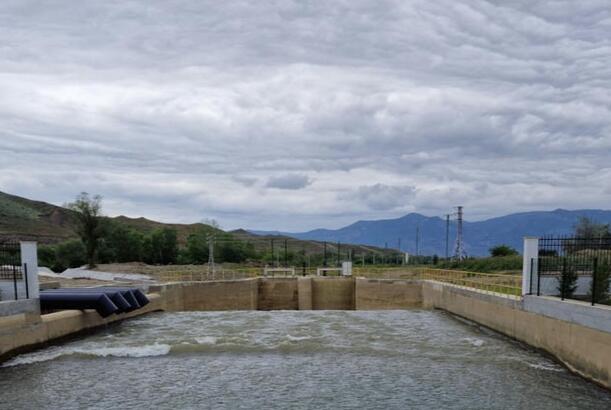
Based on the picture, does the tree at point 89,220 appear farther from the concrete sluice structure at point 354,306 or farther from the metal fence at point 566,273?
the metal fence at point 566,273

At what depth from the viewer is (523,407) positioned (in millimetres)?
12203

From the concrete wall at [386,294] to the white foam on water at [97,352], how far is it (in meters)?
19.2

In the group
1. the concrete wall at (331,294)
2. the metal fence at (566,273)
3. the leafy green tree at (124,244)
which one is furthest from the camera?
the leafy green tree at (124,244)

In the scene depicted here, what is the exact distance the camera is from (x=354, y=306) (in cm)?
3788

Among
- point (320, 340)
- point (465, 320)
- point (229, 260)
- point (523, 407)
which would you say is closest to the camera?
point (523, 407)

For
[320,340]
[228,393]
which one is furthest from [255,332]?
[228,393]

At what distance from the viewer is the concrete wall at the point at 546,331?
43.3ft

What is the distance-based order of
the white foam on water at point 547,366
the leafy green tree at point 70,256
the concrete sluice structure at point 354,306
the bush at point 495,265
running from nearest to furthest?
the concrete sluice structure at point 354,306, the white foam on water at point 547,366, the bush at point 495,265, the leafy green tree at point 70,256

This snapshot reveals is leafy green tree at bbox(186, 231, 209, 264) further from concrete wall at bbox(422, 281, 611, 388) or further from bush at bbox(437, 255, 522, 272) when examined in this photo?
concrete wall at bbox(422, 281, 611, 388)

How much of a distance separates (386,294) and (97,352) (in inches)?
836

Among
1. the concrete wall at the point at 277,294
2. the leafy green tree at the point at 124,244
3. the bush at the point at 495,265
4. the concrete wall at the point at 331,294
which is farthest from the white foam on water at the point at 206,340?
the leafy green tree at the point at 124,244

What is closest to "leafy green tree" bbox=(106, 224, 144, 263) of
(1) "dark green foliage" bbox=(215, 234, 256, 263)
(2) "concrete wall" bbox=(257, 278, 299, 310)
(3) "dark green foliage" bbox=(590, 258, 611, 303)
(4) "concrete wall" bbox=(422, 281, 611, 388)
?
(1) "dark green foliage" bbox=(215, 234, 256, 263)

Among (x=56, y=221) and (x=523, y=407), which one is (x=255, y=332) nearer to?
(x=523, y=407)

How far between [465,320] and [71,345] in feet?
50.8
